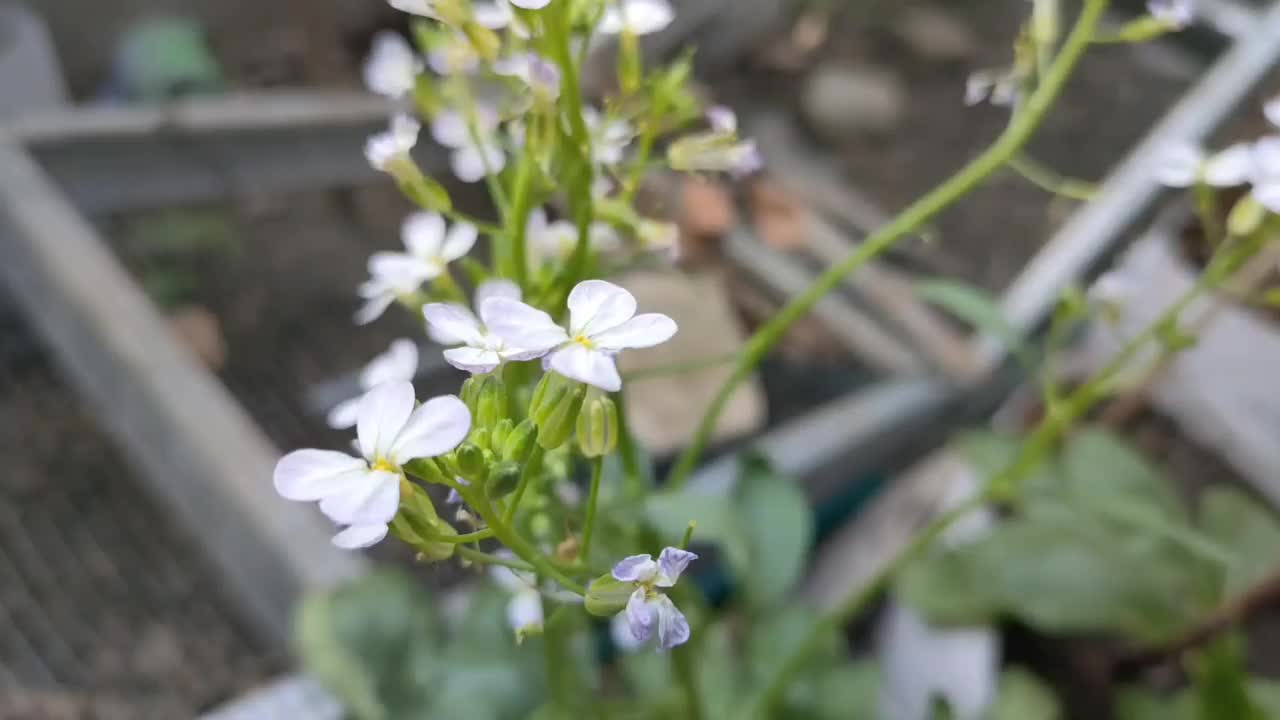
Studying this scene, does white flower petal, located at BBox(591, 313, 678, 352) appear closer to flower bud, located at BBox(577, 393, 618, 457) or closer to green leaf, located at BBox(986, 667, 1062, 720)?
flower bud, located at BBox(577, 393, 618, 457)

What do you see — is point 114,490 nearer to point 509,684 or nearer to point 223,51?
point 509,684

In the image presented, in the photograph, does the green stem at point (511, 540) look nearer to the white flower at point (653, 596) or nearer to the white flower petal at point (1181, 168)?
the white flower at point (653, 596)

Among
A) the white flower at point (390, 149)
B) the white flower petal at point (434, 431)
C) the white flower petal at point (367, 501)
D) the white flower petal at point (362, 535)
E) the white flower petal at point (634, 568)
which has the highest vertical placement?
the white flower at point (390, 149)

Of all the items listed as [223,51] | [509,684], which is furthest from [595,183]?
[223,51]

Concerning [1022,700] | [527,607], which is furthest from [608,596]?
[1022,700]

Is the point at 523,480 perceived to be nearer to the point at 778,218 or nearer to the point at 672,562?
the point at 672,562

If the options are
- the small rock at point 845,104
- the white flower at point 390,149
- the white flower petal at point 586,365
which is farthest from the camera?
the small rock at point 845,104

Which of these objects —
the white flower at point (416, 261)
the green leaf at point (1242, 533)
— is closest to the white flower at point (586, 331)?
the white flower at point (416, 261)
